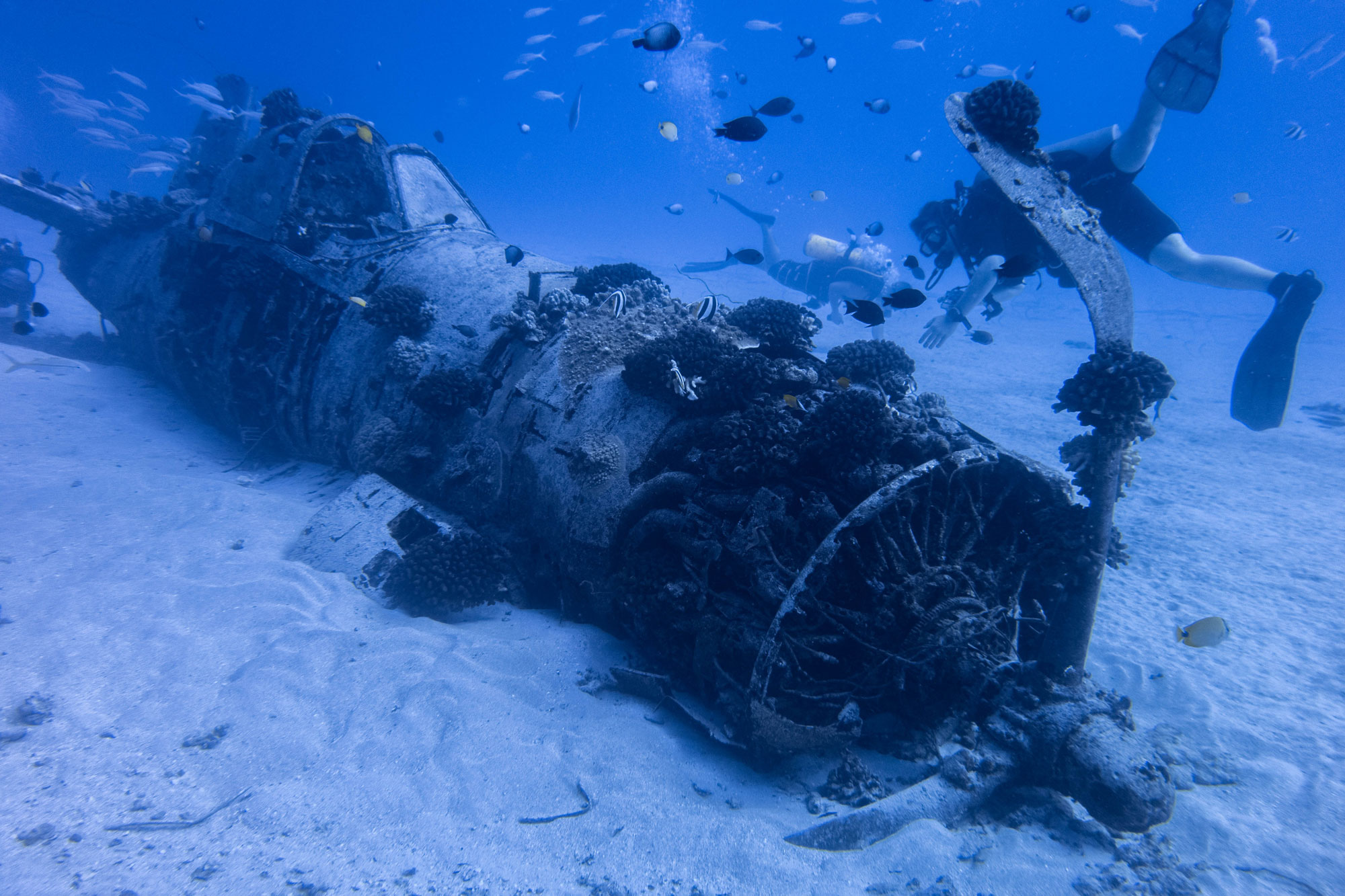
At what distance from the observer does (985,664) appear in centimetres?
354

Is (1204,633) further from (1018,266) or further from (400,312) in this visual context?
(400,312)

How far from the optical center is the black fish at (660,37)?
6.70 m

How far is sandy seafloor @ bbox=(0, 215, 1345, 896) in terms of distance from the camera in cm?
299

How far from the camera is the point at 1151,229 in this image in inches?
309

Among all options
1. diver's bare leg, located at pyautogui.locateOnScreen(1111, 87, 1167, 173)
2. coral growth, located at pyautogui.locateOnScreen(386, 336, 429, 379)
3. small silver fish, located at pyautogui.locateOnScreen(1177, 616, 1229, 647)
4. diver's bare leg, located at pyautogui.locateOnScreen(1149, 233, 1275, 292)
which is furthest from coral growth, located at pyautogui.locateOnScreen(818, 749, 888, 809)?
diver's bare leg, located at pyautogui.locateOnScreen(1149, 233, 1275, 292)

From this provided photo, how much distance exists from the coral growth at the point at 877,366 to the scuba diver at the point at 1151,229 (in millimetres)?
2601

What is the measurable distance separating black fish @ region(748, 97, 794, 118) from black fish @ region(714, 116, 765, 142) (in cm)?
150

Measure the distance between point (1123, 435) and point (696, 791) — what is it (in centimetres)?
402

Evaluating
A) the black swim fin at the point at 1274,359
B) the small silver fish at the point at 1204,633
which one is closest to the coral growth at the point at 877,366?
the small silver fish at the point at 1204,633

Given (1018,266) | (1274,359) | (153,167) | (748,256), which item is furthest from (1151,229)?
(153,167)

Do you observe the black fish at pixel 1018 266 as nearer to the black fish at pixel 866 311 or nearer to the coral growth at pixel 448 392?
the black fish at pixel 866 311

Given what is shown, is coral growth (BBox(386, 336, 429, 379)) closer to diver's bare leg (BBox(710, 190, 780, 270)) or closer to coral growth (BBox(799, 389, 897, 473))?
coral growth (BBox(799, 389, 897, 473))

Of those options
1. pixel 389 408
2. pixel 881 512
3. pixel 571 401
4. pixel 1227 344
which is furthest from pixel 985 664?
pixel 1227 344

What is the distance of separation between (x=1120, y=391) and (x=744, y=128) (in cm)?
479
